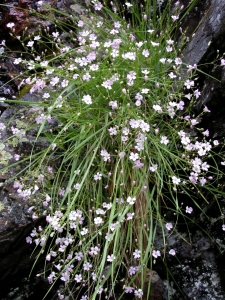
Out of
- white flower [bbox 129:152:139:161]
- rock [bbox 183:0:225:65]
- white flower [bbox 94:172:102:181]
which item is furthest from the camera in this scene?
rock [bbox 183:0:225:65]

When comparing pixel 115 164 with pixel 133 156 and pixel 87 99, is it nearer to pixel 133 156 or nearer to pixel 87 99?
pixel 133 156

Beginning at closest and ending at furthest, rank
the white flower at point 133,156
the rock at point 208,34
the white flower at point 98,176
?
the white flower at point 133,156 < the white flower at point 98,176 < the rock at point 208,34

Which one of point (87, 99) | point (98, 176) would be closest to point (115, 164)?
point (98, 176)

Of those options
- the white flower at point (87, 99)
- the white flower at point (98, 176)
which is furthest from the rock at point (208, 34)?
A: the white flower at point (98, 176)

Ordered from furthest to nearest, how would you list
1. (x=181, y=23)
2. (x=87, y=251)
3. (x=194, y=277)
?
(x=181, y=23) → (x=194, y=277) → (x=87, y=251)

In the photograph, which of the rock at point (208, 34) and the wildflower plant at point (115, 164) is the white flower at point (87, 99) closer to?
the wildflower plant at point (115, 164)

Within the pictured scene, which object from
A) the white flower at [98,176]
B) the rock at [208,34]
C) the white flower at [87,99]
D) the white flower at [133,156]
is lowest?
the white flower at [98,176]

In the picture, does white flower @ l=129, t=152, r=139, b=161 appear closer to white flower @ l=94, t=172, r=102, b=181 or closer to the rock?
white flower @ l=94, t=172, r=102, b=181

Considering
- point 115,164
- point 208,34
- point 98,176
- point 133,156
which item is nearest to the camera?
point 133,156

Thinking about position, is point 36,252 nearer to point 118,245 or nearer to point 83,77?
point 118,245

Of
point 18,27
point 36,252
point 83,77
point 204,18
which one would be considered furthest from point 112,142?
point 18,27

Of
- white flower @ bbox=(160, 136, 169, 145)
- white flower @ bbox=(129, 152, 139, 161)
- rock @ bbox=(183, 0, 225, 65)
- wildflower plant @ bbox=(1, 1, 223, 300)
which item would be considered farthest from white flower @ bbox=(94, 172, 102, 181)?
rock @ bbox=(183, 0, 225, 65)
